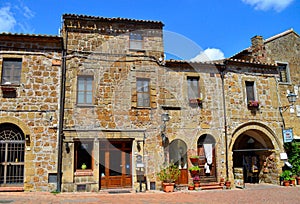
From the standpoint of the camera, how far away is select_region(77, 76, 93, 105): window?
41.9 feet

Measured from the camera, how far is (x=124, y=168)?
1293 centimetres

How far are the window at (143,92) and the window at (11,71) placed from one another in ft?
16.3

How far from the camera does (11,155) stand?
11711 mm

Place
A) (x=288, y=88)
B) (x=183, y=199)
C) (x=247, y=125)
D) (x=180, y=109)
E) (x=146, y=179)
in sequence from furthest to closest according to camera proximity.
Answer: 1. (x=288, y=88)
2. (x=247, y=125)
3. (x=180, y=109)
4. (x=146, y=179)
5. (x=183, y=199)

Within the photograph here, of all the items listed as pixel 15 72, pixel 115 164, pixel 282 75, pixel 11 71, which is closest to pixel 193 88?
pixel 115 164

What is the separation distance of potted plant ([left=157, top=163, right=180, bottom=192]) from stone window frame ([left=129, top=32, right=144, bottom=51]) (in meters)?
5.55

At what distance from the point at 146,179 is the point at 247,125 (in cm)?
568

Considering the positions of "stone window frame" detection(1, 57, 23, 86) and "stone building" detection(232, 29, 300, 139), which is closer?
"stone window frame" detection(1, 57, 23, 86)

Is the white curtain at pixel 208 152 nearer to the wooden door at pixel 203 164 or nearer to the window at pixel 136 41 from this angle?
the wooden door at pixel 203 164

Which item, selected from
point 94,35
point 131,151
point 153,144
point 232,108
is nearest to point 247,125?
point 232,108

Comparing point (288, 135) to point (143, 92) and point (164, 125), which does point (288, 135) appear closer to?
point (164, 125)

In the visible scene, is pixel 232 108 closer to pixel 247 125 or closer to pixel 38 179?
pixel 247 125

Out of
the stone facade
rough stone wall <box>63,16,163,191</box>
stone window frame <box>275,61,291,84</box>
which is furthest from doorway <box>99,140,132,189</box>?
stone window frame <box>275,61,291,84</box>

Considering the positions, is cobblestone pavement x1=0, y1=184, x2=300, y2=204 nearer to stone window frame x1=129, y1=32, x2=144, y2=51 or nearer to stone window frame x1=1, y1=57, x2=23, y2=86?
stone window frame x1=1, y1=57, x2=23, y2=86
